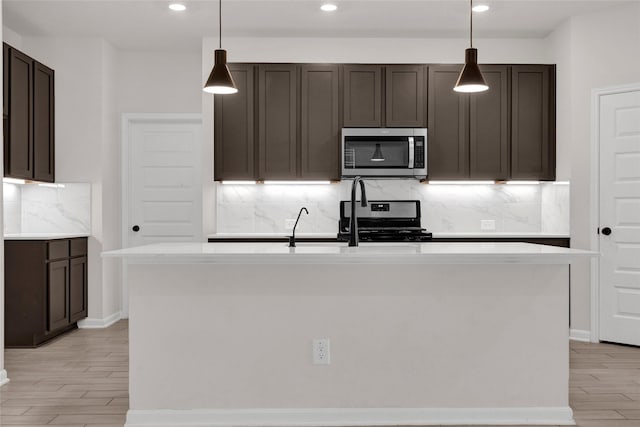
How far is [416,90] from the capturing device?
205 inches

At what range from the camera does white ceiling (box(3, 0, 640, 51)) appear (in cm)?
457

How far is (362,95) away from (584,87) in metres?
1.89

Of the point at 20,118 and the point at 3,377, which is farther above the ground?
the point at 20,118

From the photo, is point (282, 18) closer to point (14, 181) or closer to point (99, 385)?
point (14, 181)

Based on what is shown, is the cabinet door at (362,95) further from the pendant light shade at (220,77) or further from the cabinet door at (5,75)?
the cabinet door at (5,75)

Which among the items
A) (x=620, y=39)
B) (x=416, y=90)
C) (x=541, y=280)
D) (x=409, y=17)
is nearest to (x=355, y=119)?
(x=416, y=90)

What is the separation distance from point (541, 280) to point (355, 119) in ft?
9.00

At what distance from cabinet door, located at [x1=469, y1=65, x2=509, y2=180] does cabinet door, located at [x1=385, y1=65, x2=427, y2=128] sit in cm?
47

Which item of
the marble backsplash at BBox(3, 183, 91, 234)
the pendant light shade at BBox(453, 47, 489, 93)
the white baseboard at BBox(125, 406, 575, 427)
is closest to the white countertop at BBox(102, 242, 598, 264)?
the white baseboard at BBox(125, 406, 575, 427)

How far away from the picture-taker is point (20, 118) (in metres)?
4.72

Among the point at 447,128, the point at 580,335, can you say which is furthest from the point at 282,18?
the point at 580,335

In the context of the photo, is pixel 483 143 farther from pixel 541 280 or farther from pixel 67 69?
pixel 67 69

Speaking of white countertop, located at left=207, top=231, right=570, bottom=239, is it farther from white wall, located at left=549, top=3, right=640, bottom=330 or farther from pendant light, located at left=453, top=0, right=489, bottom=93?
pendant light, located at left=453, top=0, right=489, bottom=93

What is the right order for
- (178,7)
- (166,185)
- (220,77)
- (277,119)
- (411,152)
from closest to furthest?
1. (220,77)
2. (178,7)
3. (411,152)
4. (277,119)
5. (166,185)
